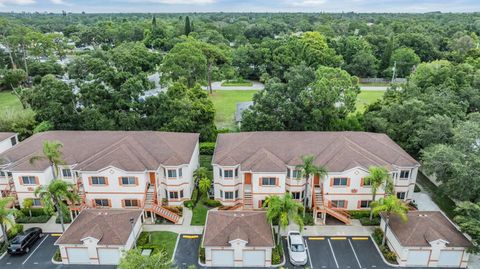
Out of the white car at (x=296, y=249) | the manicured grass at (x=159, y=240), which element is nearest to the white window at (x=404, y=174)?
the white car at (x=296, y=249)

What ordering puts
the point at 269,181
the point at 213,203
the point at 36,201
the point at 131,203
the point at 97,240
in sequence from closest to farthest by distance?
the point at 97,240
the point at 269,181
the point at 131,203
the point at 36,201
the point at 213,203

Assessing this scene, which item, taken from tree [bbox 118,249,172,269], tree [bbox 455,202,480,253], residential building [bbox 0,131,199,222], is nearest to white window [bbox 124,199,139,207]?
residential building [bbox 0,131,199,222]

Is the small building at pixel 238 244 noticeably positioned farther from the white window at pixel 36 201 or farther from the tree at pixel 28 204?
the white window at pixel 36 201

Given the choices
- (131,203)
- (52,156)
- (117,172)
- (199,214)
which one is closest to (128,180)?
(117,172)

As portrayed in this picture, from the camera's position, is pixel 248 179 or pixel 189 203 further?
pixel 189 203

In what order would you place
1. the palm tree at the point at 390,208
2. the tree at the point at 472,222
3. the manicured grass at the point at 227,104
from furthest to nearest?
the manicured grass at the point at 227,104 → the palm tree at the point at 390,208 → the tree at the point at 472,222

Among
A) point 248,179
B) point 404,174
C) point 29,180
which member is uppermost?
point 29,180

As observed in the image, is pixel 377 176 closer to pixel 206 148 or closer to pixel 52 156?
pixel 206 148
